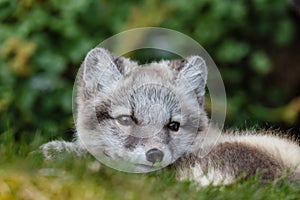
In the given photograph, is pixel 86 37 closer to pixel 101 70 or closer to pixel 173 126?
pixel 101 70

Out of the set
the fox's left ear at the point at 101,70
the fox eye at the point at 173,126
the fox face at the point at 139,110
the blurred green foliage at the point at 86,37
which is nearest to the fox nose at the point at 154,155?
the fox face at the point at 139,110

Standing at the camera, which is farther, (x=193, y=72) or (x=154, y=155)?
(x=193, y=72)

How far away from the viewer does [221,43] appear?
7918 mm

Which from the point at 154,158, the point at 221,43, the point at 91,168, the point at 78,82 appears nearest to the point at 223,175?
the point at 154,158

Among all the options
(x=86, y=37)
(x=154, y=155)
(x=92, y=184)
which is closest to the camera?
(x=92, y=184)

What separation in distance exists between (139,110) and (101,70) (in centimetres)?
37

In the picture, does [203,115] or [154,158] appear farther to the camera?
[203,115]

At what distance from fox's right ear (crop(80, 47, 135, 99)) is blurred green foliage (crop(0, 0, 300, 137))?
3009 millimetres

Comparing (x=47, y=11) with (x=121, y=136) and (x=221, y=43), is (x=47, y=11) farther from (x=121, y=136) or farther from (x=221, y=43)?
(x=121, y=136)

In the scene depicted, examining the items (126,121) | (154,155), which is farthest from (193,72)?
(154,155)

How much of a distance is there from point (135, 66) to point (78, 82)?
1.21ft

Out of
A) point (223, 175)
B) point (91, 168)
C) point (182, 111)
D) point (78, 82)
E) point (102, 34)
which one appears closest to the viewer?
point (91, 168)

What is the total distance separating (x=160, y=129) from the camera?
432 centimetres

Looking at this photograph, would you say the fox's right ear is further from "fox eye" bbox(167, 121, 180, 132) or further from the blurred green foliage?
the blurred green foliage
